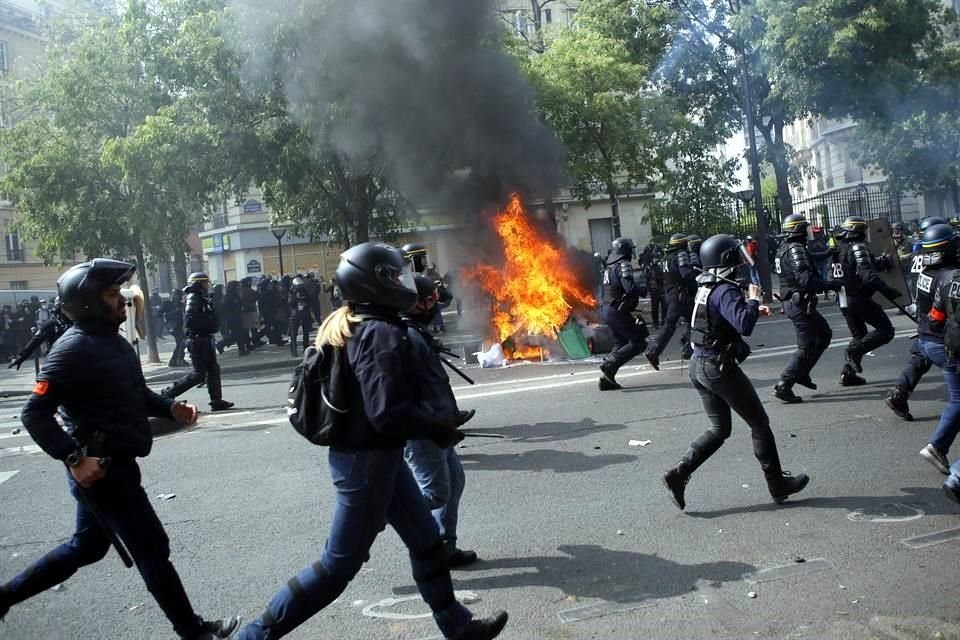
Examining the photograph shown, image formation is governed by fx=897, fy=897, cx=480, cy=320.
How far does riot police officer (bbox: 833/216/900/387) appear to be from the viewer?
8570 mm

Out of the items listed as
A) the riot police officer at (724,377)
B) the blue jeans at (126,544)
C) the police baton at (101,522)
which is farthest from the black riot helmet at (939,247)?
the police baton at (101,522)

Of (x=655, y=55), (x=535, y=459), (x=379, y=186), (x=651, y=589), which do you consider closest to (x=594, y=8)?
(x=655, y=55)

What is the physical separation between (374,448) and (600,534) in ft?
6.92

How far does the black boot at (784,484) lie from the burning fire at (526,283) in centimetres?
797

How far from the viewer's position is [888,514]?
481 centimetres

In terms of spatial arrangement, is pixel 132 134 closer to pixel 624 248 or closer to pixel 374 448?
pixel 624 248

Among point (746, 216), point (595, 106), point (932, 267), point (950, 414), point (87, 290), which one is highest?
point (595, 106)

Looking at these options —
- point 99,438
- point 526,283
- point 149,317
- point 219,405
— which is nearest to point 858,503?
point 99,438

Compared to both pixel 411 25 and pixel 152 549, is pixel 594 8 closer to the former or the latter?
pixel 411 25

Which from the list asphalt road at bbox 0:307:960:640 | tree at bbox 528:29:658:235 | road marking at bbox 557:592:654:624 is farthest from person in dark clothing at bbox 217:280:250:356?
road marking at bbox 557:592:654:624

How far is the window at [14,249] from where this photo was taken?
3781cm

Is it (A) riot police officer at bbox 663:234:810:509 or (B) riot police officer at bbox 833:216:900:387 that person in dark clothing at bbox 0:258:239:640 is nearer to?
(A) riot police officer at bbox 663:234:810:509

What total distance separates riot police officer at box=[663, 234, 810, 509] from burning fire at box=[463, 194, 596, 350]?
782cm

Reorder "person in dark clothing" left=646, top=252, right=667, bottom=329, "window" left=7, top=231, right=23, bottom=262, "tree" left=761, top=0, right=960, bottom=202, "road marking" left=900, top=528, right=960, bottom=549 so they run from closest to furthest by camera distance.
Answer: "road marking" left=900, top=528, right=960, bottom=549 < "person in dark clothing" left=646, top=252, right=667, bottom=329 < "tree" left=761, top=0, right=960, bottom=202 < "window" left=7, top=231, right=23, bottom=262
